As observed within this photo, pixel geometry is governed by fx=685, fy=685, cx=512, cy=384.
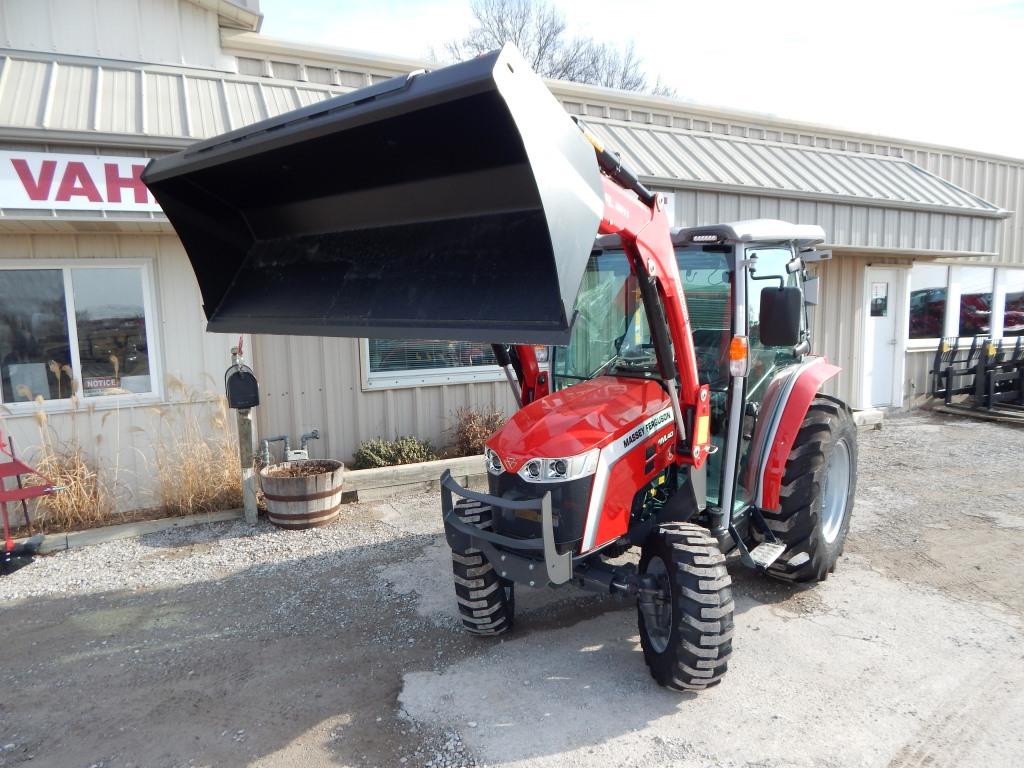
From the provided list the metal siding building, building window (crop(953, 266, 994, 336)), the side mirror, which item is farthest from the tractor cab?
building window (crop(953, 266, 994, 336))

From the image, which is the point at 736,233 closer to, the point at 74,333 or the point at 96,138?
the point at 96,138

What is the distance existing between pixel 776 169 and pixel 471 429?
504 centimetres

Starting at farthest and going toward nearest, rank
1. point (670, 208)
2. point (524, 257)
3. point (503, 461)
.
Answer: point (670, 208)
point (503, 461)
point (524, 257)

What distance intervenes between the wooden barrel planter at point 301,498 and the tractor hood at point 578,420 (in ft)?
8.71

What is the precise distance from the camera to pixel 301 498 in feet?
18.0

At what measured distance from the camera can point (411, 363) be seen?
23.9 feet

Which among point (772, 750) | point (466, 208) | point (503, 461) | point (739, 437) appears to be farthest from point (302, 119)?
point (772, 750)

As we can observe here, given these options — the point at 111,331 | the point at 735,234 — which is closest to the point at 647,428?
the point at 735,234

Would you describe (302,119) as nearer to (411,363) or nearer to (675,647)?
(675,647)

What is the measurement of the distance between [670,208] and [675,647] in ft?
16.6

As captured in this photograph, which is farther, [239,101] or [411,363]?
[411,363]

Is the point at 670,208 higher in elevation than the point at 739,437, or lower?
higher

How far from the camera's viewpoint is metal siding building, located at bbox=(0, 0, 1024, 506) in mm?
5379

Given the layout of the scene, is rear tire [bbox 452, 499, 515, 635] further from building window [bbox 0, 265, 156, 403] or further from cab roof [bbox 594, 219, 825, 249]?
building window [bbox 0, 265, 156, 403]
